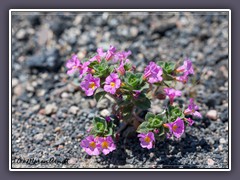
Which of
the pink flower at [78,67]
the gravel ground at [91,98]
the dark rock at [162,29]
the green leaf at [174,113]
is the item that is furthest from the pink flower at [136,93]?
the dark rock at [162,29]

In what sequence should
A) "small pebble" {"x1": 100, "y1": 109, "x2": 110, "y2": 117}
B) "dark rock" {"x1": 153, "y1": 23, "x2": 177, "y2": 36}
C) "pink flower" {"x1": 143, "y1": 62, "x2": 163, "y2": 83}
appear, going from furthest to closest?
"dark rock" {"x1": 153, "y1": 23, "x2": 177, "y2": 36}, "small pebble" {"x1": 100, "y1": 109, "x2": 110, "y2": 117}, "pink flower" {"x1": 143, "y1": 62, "x2": 163, "y2": 83}

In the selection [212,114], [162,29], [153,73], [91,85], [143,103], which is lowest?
[212,114]

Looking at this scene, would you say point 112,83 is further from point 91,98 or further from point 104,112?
point 91,98

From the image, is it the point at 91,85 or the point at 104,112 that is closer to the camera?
the point at 91,85

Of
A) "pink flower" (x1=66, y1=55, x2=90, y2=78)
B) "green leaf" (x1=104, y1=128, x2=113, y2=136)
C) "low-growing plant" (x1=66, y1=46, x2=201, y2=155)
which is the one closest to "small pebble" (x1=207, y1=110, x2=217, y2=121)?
"low-growing plant" (x1=66, y1=46, x2=201, y2=155)

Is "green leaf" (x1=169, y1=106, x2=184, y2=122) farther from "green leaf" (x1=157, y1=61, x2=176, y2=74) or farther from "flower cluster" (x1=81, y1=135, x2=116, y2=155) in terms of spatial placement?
"flower cluster" (x1=81, y1=135, x2=116, y2=155)

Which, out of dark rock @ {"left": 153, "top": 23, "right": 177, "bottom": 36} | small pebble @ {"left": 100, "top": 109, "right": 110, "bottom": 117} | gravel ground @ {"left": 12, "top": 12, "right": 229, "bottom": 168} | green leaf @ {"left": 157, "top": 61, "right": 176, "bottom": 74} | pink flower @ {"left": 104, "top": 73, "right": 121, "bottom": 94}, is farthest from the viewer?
dark rock @ {"left": 153, "top": 23, "right": 177, "bottom": 36}

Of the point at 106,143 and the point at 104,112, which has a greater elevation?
the point at 104,112

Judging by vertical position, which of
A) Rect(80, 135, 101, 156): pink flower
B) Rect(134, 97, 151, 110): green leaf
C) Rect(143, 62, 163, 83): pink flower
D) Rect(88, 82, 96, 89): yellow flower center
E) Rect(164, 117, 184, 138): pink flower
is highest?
Rect(143, 62, 163, 83): pink flower

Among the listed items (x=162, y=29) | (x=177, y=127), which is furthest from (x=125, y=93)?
(x=162, y=29)
